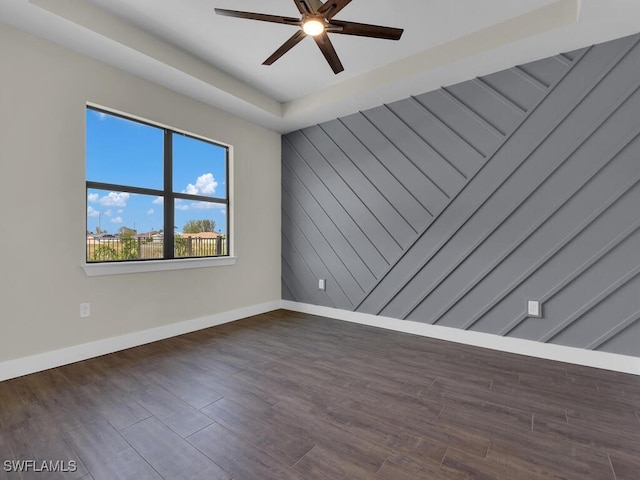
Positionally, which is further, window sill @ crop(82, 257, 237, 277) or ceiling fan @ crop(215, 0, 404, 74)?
window sill @ crop(82, 257, 237, 277)

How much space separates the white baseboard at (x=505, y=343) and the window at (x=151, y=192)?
1.97 m

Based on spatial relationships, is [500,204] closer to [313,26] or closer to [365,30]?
[365,30]

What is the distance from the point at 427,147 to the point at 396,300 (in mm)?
1727

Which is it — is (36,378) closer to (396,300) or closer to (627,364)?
(396,300)

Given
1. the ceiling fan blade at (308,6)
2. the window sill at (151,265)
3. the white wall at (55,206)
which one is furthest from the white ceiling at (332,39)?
the window sill at (151,265)

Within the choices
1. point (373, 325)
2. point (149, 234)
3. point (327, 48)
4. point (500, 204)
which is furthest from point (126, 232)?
point (500, 204)

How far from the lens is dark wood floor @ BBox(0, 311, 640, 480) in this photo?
4.59ft

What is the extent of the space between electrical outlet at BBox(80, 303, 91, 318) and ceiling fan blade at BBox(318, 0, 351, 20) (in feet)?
9.53

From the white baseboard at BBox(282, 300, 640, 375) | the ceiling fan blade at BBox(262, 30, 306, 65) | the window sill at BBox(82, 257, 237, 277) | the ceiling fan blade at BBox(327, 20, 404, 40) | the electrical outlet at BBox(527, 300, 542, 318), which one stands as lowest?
the white baseboard at BBox(282, 300, 640, 375)

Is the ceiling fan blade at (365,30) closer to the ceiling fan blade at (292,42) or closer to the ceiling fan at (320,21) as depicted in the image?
the ceiling fan at (320,21)

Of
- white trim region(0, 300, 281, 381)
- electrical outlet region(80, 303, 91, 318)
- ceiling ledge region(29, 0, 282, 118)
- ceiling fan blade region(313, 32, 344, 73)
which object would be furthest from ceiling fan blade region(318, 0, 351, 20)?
white trim region(0, 300, 281, 381)

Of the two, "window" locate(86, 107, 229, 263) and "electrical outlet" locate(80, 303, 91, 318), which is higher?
"window" locate(86, 107, 229, 263)

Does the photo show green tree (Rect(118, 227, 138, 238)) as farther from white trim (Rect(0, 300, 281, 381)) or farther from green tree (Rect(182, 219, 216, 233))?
white trim (Rect(0, 300, 281, 381))

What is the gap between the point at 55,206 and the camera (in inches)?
97.4
